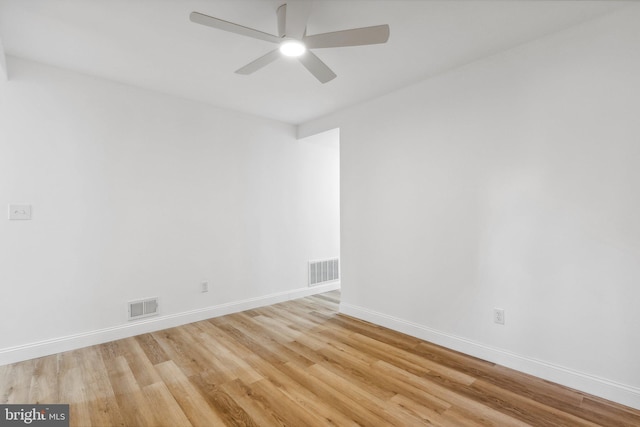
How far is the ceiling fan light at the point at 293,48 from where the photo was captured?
1986mm

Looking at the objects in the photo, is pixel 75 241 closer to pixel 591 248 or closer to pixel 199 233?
pixel 199 233

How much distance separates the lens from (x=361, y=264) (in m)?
3.71

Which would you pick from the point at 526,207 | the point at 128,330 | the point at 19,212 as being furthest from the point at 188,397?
the point at 526,207

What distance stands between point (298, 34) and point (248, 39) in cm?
60

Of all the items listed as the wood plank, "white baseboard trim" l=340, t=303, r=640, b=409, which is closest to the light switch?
the wood plank

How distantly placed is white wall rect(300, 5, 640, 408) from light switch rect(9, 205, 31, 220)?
3.33 metres

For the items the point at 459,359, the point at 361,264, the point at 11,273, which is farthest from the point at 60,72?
the point at 459,359

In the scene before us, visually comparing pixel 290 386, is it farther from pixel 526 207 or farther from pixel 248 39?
pixel 248 39

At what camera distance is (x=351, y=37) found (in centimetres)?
187

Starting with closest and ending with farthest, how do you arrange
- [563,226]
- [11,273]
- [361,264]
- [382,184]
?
1. [563,226]
2. [11,273]
3. [382,184]
4. [361,264]

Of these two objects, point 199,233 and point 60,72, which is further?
point 199,233

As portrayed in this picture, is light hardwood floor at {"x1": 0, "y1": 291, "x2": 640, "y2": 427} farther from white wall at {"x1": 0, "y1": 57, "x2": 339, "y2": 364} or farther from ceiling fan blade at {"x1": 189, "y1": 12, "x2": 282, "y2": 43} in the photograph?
ceiling fan blade at {"x1": 189, "y1": 12, "x2": 282, "y2": 43}

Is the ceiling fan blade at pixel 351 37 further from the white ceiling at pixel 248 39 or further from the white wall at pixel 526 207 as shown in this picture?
the white wall at pixel 526 207

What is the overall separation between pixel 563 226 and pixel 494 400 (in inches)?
52.4
